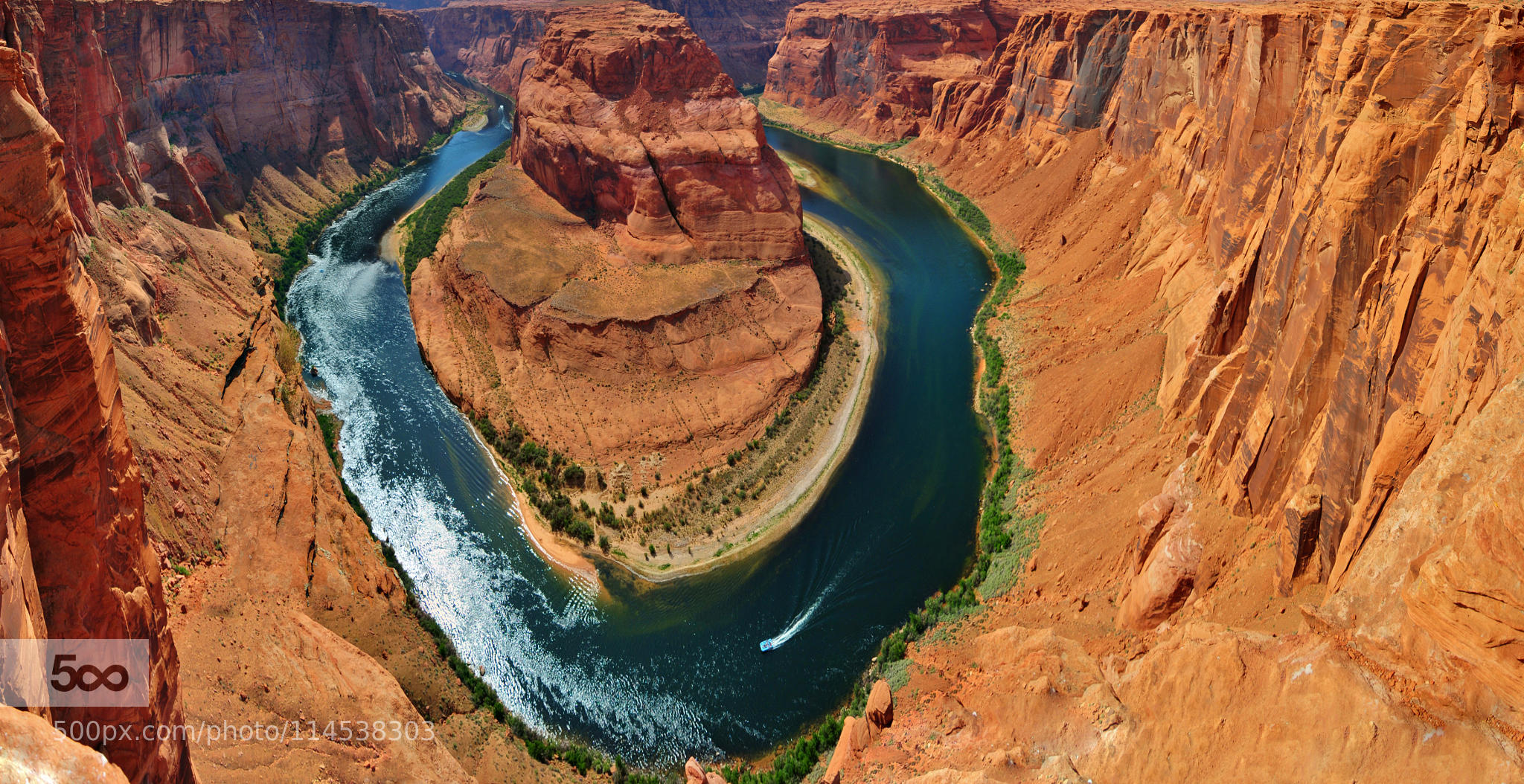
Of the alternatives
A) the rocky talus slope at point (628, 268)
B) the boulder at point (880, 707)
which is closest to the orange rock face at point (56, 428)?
the boulder at point (880, 707)

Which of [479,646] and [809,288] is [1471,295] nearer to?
[479,646]

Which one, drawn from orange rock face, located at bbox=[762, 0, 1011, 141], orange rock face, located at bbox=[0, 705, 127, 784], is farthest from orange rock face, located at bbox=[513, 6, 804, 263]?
orange rock face, located at bbox=[0, 705, 127, 784]

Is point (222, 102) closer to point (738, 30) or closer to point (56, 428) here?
point (56, 428)

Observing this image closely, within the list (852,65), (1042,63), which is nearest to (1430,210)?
(1042,63)

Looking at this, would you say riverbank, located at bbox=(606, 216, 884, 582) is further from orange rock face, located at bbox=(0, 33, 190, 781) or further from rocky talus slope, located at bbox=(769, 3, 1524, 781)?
orange rock face, located at bbox=(0, 33, 190, 781)

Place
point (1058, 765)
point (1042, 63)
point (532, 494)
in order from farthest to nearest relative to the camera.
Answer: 1. point (1042, 63)
2. point (532, 494)
3. point (1058, 765)
